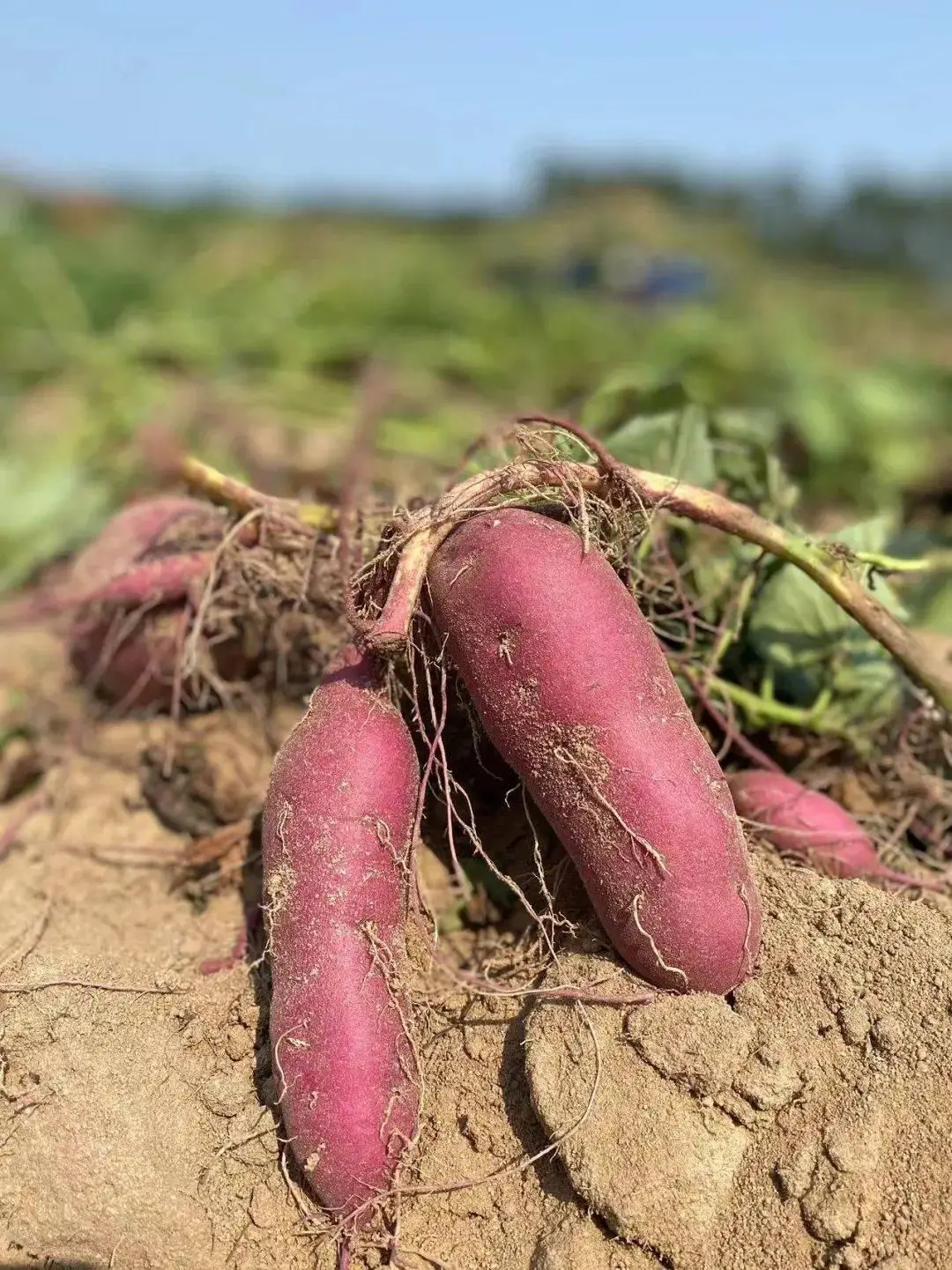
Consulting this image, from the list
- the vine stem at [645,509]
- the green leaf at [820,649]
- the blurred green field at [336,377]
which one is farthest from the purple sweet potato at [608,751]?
→ the blurred green field at [336,377]

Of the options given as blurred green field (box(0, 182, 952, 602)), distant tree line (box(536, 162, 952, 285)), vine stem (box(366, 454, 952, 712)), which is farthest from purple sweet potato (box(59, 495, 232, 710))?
distant tree line (box(536, 162, 952, 285))

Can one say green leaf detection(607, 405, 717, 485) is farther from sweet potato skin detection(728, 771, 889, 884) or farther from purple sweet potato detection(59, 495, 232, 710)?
purple sweet potato detection(59, 495, 232, 710)

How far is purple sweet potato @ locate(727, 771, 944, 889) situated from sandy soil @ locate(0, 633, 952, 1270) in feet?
0.55

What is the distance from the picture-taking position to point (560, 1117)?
139cm

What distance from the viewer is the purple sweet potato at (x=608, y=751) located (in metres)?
1.47

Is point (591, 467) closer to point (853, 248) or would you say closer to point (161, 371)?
point (161, 371)

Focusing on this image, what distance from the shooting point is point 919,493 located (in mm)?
4457

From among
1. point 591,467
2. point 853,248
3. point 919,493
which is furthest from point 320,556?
point 853,248

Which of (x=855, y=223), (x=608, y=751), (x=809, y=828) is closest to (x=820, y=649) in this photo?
(x=809, y=828)

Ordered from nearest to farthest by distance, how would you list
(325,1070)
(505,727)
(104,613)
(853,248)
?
1. (325,1070)
2. (505,727)
3. (104,613)
4. (853,248)

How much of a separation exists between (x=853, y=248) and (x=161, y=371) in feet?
110

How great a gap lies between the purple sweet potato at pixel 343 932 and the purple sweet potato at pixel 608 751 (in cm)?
20

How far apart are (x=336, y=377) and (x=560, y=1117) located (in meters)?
5.49

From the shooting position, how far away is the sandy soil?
1319mm
